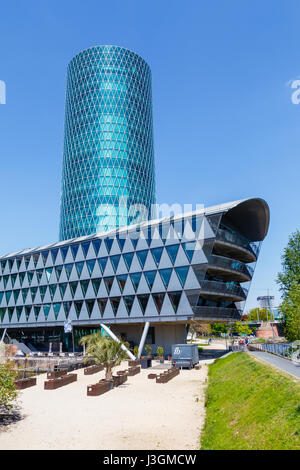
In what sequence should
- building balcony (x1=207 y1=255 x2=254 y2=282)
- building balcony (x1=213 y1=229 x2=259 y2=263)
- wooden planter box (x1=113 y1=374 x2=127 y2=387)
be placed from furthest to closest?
1. building balcony (x1=213 y1=229 x2=259 y2=263)
2. building balcony (x1=207 y1=255 x2=254 y2=282)
3. wooden planter box (x1=113 y1=374 x2=127 y2=387)

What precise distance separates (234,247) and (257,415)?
35310 millimetres

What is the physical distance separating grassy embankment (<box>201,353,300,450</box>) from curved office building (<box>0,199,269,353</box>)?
77.4ft

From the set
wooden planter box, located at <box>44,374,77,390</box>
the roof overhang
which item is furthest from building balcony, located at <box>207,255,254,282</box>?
wooden planter box, located at <box>44,374,77,390</box>

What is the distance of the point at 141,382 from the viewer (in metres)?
29.3

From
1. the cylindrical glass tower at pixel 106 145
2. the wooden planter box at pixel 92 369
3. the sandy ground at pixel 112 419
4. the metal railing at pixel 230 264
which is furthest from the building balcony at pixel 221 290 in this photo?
the cylindrical glass tower at pixel 106 145

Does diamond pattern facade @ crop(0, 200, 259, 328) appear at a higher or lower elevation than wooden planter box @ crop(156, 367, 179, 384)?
higher

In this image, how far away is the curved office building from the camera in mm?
42812

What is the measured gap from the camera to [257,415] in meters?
13.1

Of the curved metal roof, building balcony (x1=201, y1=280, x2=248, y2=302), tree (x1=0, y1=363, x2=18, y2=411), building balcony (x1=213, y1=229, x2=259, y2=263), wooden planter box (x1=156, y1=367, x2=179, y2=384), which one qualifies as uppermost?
the curved metal roof

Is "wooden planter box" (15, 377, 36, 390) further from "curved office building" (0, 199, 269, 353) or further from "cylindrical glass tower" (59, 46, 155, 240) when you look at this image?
"cylindrical glass tower" (59, 46, 155, 240)

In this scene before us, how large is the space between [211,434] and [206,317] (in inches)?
1254

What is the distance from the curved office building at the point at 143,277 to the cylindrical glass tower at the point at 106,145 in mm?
48465

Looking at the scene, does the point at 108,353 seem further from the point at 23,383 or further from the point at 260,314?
the point at 260,314

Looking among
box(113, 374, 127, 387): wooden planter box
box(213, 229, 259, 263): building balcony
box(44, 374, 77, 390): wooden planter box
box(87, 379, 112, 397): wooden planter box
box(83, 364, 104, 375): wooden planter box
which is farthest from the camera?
box(213, 229, 259, 263): building balcony
